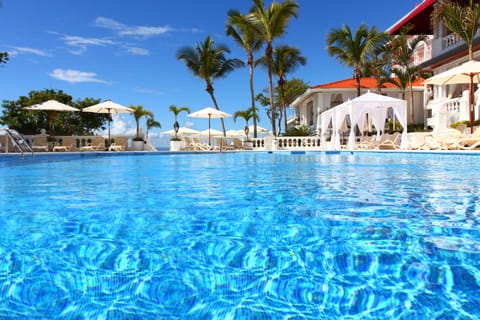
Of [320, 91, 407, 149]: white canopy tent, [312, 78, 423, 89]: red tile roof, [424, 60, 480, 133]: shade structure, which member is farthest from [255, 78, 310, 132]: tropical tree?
[424, 60, 480, 133]: shade structure

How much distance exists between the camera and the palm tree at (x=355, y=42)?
23.6 meters

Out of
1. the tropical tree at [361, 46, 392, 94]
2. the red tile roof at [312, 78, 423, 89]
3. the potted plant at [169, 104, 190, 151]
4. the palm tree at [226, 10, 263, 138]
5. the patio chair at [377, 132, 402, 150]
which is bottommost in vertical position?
the patio chair at [377, 132, 402, 150]

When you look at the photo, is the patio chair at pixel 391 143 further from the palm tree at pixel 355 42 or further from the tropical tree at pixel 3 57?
the tropical tree at pixel 3 57

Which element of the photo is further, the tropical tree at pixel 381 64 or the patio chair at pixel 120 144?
the tropical tree at pixel 381 64

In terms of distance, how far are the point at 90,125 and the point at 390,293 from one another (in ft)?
131

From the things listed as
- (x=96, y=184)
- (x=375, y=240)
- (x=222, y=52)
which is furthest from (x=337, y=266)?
(x=222, y=52)

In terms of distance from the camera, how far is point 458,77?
15805mm

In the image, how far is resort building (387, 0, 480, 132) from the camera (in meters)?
18.6

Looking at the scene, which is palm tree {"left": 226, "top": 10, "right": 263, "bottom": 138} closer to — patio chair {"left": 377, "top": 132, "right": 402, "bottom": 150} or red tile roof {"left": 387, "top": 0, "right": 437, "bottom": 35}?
red tile roof {"left": 387, "top": 0, "right": 437, "bottom": 35}

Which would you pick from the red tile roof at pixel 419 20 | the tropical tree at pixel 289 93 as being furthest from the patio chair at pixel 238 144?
the tropical tree at pixel 289 93

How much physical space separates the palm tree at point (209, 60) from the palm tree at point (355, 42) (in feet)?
29.1

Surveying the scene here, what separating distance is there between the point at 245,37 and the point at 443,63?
1281cm

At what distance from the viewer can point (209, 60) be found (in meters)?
29.5

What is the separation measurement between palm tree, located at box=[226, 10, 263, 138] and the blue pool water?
22776 mm
